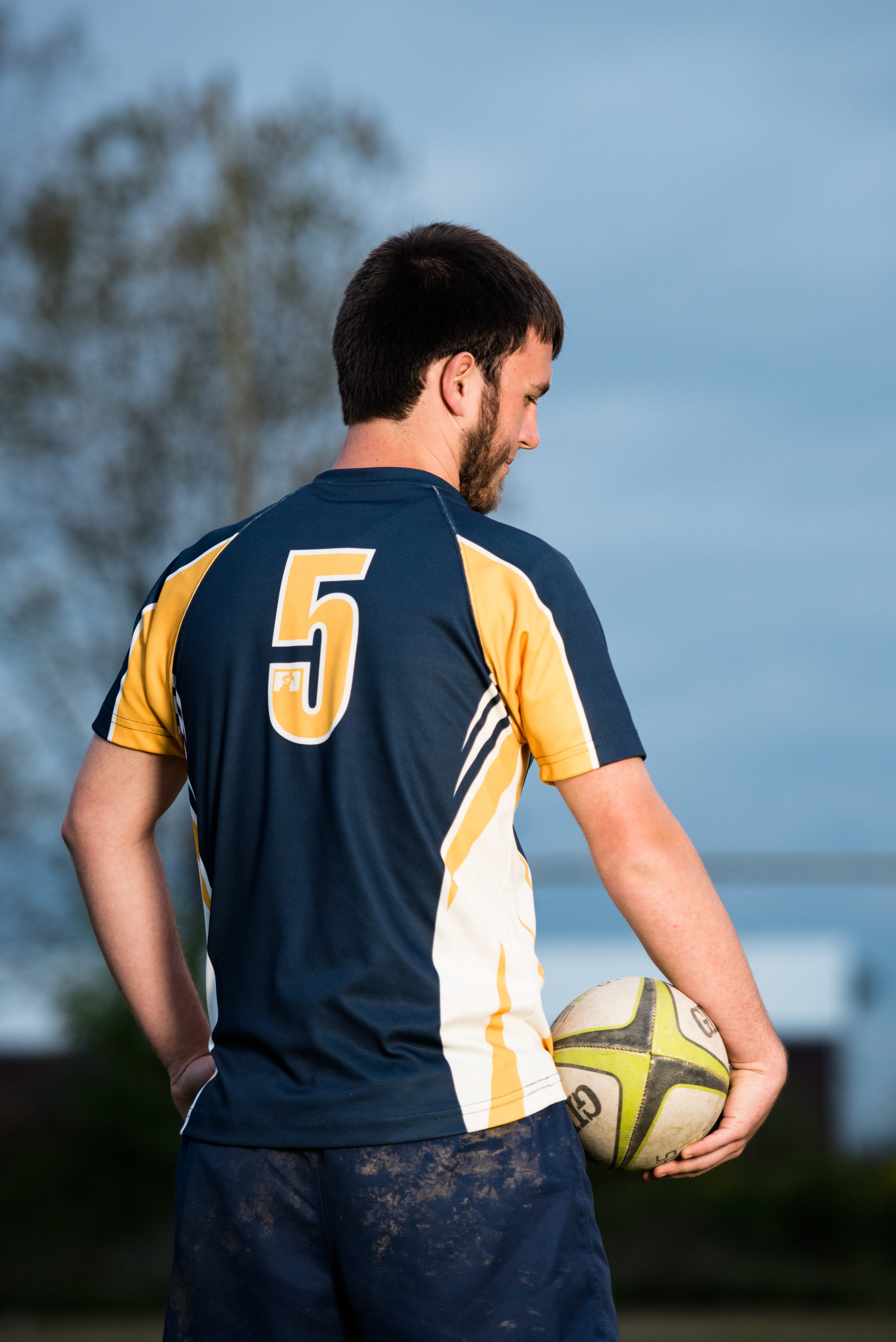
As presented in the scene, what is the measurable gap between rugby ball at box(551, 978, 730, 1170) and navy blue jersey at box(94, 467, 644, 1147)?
15 centimetres

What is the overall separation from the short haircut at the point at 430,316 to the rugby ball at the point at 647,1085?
0.98 metres

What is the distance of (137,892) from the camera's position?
6.71ft

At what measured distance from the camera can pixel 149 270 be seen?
12.7 m

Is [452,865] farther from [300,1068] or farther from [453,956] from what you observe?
[300,1068]

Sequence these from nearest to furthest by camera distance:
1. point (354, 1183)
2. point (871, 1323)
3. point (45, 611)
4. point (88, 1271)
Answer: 1. point (354, 1183)
2. point (871, 1323)
3. point (88, 1271)
4. point (45, 611)

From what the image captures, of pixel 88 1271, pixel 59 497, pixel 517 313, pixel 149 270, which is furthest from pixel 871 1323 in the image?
pixel 149 270

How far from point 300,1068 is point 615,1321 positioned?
1.73ft

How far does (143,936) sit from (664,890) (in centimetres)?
81

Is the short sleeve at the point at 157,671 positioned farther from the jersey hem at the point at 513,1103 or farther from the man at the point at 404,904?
the jersey hem at the point at 513,1103

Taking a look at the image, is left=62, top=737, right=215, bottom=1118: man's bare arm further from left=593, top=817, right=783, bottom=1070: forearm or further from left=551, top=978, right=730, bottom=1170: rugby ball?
left=593, top=817, right=783, bottom=1070: forearm

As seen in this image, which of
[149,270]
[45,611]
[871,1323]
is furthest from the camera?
[149,270]

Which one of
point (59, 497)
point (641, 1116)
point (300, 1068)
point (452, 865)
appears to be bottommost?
point (641, 1116)

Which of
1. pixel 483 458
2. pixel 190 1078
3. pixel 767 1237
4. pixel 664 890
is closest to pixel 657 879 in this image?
pixel 664 890

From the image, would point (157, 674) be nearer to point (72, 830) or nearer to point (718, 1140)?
point (72, 830)
